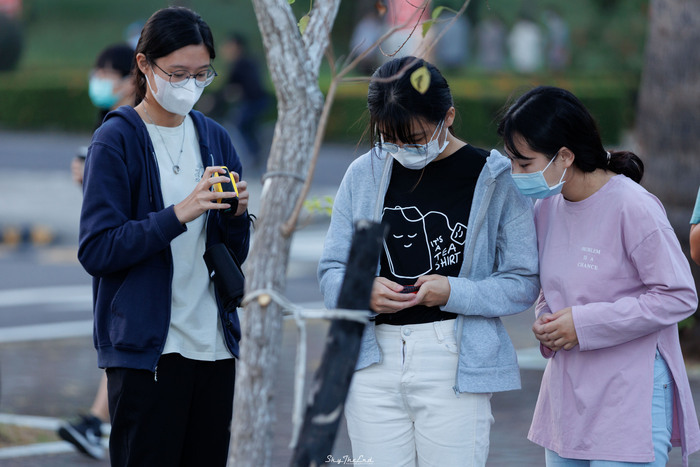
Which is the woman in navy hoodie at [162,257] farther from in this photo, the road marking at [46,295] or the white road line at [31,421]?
the road marking at [46,295]

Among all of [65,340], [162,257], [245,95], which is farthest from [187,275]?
[245,95]

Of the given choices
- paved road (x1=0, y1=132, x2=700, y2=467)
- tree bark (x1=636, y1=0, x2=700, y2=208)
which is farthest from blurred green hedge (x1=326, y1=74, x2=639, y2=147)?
tree bark (x1=636, y1=0, x2=700, y2=208)

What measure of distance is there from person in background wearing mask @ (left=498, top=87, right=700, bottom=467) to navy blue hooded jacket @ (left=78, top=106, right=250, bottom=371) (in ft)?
3.45

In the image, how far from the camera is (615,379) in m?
3.14

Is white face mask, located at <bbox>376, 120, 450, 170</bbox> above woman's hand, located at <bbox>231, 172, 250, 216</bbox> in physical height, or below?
above

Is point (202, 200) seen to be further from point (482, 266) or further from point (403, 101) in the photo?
point (482, 266)

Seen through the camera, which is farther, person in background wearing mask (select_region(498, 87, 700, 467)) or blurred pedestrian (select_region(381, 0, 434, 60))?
person in background wearing mask (select_region(498, 87, 700, 467))

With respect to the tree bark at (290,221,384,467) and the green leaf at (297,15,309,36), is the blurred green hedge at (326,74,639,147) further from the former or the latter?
the tree bark at (290,221,384,467)

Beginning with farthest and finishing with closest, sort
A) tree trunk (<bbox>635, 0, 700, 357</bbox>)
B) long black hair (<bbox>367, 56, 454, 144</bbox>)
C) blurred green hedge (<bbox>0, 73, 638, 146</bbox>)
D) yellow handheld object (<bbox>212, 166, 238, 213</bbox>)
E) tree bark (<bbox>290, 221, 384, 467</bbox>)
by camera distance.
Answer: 1. blurred green hedge (<bbox>0, 73, 638, 146</bbox>)
2. tree trunk (<bbox>635, 0, 700, 357</bbox>)
3. yellow handheld object (<bbox>212, 166, 238, 213</bbox>)
4. long black hair (<bbox>367, 56, 454, 144</bbox>)
5. tree bark (<bbox>290, 221, 384, 467</bbox>)

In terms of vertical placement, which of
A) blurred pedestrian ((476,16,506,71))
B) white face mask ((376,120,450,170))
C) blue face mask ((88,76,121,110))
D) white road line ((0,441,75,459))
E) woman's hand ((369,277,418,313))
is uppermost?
blurred pedestrian ((476,16,506,71))

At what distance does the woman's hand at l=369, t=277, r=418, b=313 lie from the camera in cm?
308

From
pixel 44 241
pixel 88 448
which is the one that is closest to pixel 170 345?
pixel 88 448

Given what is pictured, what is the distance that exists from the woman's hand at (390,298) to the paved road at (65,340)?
1.56ft

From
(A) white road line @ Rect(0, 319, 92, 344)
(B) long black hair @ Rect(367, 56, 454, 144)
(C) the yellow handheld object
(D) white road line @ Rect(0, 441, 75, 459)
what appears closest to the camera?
(B) long black hair @ Rect(367, 56, 454, 144)
